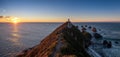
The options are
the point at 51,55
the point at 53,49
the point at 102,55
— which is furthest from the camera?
the point at 102,55

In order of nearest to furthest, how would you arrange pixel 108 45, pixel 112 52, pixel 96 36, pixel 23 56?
1. pixel 23 56
2. pixel 112 52
3. pixel 108 45
4. pixel 96 36

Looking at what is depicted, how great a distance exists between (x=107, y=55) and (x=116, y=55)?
9.17 ft

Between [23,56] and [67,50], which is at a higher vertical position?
[67,50]

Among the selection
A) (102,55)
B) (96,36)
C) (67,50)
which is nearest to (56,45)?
(67,50)

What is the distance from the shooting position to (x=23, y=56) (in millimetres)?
46719

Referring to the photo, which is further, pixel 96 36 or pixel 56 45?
pixel 96 36

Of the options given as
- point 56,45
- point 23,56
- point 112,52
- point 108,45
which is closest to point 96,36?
point 108,45

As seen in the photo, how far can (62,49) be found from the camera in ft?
98.9

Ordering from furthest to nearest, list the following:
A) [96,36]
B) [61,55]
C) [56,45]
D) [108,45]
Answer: [96,36] < [108,45] < [56,45] < [61,55]

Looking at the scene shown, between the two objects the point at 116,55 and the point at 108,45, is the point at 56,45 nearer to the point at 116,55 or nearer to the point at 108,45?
the point at 116,55

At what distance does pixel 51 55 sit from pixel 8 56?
25684 mm

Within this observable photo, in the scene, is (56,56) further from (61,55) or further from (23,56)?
(23,56)

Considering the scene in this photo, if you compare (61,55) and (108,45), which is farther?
(108,45)

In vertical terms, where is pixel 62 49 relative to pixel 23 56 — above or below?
above
